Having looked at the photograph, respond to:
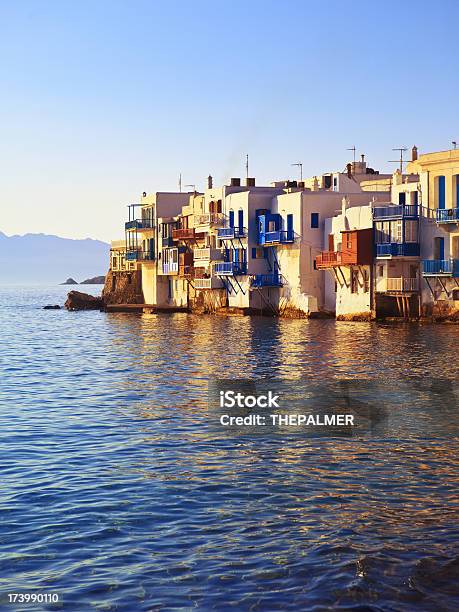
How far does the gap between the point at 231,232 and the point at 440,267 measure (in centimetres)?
2309

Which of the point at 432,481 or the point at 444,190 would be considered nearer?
the point at 432,481

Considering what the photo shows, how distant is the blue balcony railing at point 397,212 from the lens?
205ft

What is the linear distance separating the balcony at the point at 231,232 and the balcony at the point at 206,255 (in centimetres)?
220

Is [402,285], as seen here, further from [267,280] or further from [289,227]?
[267,280]

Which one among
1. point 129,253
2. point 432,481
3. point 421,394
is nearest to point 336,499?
point 432,481

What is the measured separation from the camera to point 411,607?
12.0 metres

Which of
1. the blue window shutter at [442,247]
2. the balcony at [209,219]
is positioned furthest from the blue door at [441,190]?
the balcony at [209,219]

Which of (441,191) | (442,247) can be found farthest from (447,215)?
(442,247)

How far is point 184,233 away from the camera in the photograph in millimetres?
89812

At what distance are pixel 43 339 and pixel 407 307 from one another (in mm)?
22896

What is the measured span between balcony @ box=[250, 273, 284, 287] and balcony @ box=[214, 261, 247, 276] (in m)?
1.97

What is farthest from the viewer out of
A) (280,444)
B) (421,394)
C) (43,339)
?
(43,339)

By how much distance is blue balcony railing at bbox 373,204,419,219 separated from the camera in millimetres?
62562

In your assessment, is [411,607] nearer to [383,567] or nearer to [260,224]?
[383,567]
